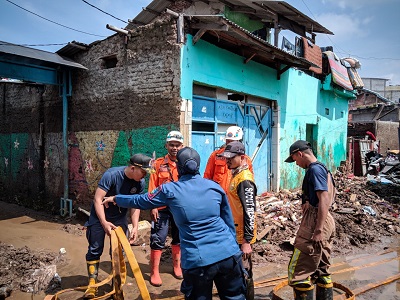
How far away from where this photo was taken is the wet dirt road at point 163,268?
3965 millimetres

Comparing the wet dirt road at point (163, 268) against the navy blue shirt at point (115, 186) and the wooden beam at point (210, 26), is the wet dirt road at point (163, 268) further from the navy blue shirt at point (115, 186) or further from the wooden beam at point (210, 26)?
the wooden beam at point (210, 26)

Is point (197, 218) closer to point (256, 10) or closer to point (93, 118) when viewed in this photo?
point (93, 118)

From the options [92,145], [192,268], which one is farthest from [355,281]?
[92,145]

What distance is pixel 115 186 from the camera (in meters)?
3.61

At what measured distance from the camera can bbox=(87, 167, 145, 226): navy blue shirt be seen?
3.52 meters

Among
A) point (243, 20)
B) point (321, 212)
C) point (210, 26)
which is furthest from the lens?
point (243, 20)

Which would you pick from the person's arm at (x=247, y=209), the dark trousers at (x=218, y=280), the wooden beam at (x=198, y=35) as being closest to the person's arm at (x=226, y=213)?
the dark trousers at (x=218, y=280)

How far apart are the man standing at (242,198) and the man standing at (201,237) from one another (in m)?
0.66

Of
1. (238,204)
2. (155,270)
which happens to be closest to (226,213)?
(238,204)

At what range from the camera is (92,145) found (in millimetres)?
7473

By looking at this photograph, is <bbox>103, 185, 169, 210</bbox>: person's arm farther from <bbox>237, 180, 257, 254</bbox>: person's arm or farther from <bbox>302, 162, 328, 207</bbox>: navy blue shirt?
<bbox>302, 162, 328, 207</bbox>: navy blue shirt

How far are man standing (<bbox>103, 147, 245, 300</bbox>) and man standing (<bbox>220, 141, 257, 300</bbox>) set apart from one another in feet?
2.18

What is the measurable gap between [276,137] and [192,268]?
755 cm

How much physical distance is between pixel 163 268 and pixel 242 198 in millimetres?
2327
